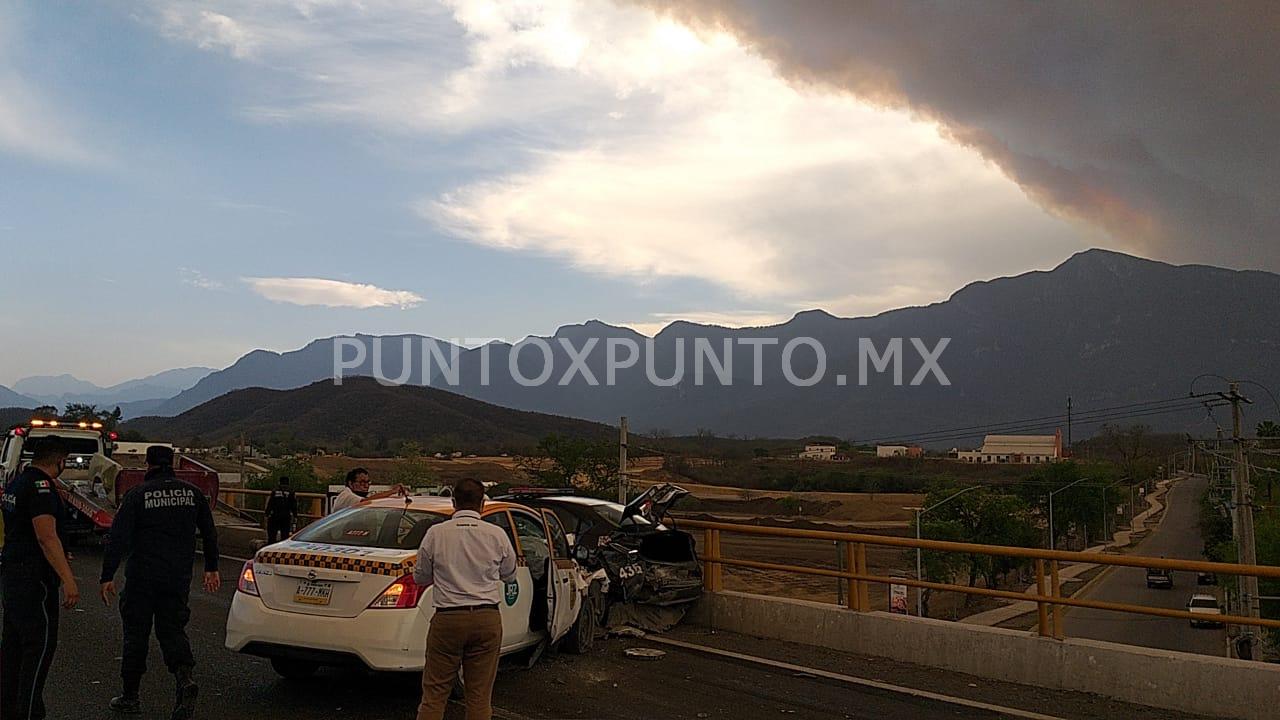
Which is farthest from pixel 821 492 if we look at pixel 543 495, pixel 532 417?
pixel 543 495

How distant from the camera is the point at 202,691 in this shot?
26.2 ft

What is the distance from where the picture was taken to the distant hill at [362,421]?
10619 centimetres

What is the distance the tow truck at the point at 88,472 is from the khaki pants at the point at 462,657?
1266 cm

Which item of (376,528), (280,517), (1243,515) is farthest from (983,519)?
(376,528)

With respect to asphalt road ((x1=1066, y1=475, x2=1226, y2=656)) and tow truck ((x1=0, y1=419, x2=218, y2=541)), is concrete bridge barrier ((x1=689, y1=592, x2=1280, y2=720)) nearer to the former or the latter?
tow truck ((x1=0, y1=419, x2=218, y2=541))

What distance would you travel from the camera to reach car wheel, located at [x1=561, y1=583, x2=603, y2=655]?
9.94 m

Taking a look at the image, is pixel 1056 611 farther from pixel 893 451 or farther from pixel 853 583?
pixel 893 451

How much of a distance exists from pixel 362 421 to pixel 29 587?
10819cm

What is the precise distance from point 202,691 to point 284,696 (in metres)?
0.66

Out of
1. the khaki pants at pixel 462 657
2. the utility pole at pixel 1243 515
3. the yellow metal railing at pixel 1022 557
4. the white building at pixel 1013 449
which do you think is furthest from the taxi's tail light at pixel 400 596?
the white building at pixel 1013 449

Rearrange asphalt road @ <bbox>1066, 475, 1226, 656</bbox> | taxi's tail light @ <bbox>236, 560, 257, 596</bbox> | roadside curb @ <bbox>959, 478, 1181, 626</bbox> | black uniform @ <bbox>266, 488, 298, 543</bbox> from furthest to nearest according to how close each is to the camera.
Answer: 1. roadside curb @ <bbox>959, 478, 1181, 626</bbox>
2. asphalt road @ <bbox>1066, 475, 1226, 656</bbox>
3. black uniform @ <bbox>266, 488, 298, 543</bbox>
4. taxi's tail light @ <bbox>236, 560, 257, 596</bbox>

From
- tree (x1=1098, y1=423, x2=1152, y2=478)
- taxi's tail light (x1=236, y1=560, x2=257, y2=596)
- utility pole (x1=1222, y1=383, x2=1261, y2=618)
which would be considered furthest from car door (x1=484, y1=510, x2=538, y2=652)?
tree (x1=1098, y1=423, x2=1152, y2=478)

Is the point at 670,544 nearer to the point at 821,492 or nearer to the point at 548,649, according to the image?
the point at 548,649

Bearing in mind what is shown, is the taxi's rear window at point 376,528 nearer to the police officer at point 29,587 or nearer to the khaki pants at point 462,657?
the khaki pants at point 462,657
